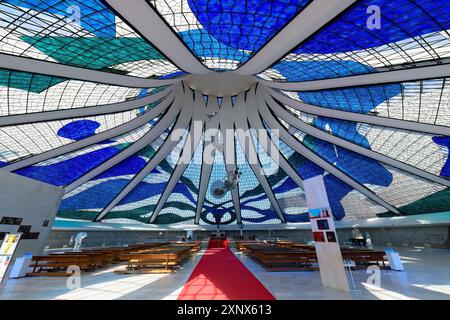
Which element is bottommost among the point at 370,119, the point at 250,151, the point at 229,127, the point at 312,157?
the point at 370,119

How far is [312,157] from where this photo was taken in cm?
2564

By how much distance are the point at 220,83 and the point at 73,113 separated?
1550 cm

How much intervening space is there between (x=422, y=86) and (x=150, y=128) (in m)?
22.7

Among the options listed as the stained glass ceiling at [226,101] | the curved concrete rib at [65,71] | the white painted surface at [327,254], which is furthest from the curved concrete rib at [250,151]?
the white painted surface at [327,254]

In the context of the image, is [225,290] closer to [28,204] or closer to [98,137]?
[28,204]

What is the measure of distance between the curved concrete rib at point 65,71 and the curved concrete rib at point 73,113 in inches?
128

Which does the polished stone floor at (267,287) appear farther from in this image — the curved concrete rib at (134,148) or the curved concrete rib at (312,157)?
the curved concrete rib at (312,157)

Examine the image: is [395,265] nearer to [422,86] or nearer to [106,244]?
[422,86]

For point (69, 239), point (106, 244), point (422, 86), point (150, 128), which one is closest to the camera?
point (422, 86)

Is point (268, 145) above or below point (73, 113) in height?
above

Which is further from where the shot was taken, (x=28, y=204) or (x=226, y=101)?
(x=226, y=101)

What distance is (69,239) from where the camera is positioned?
28.6m

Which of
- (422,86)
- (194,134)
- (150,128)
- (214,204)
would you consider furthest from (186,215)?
(422,86)

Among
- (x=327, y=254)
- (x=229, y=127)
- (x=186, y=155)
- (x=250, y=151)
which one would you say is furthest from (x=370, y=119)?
(x=186, y=155)
